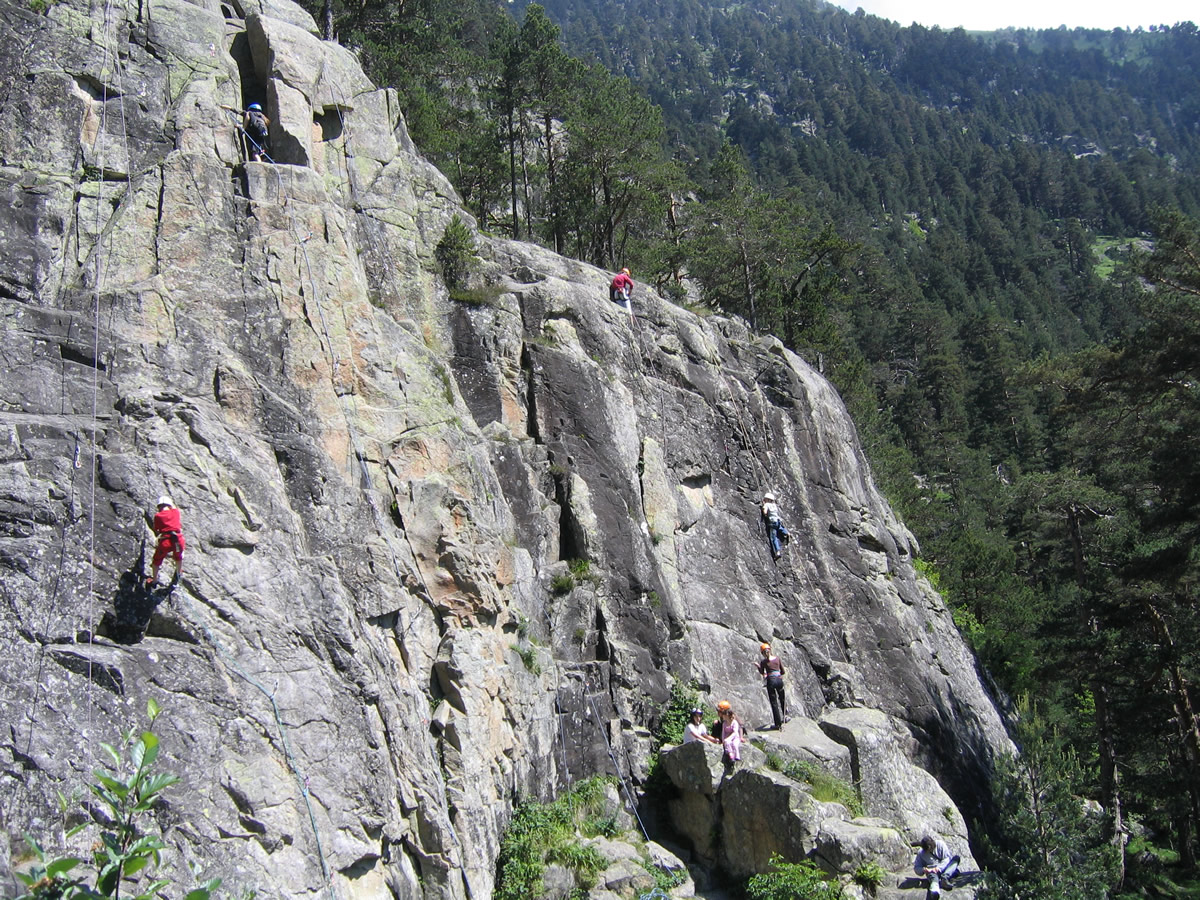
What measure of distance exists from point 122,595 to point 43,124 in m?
9.13

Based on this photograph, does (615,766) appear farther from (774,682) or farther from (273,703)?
(273,703)

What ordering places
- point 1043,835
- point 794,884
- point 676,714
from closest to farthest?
point 794,884
point 1043,835
point 676,714

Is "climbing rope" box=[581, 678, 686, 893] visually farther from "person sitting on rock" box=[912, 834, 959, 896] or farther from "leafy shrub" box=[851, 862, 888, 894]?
"person sitting on rock" box=[912, 834, 959, 896]

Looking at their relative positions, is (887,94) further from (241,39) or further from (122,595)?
(122,595)

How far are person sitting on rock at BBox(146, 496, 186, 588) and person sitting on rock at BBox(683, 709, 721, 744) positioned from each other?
953cm

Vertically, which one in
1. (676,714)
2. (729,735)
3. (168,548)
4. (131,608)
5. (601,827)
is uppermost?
(168,548)

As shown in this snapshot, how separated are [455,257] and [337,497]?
7.70 m

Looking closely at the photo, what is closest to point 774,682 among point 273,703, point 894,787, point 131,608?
point 894,787

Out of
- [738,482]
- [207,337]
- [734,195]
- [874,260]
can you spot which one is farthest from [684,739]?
[874,260]

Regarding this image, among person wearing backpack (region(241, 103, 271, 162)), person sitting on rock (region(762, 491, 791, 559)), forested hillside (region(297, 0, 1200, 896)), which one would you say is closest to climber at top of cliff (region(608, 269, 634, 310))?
person sitting on rock (region(762, 491, 791, 559))

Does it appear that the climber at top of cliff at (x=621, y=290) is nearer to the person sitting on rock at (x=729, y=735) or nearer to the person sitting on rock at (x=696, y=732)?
the person sitting on rock at (x=696, y=732)

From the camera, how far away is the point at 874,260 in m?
60.6

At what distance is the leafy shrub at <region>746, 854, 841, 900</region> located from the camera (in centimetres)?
1363

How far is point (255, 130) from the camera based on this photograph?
16.9 m
